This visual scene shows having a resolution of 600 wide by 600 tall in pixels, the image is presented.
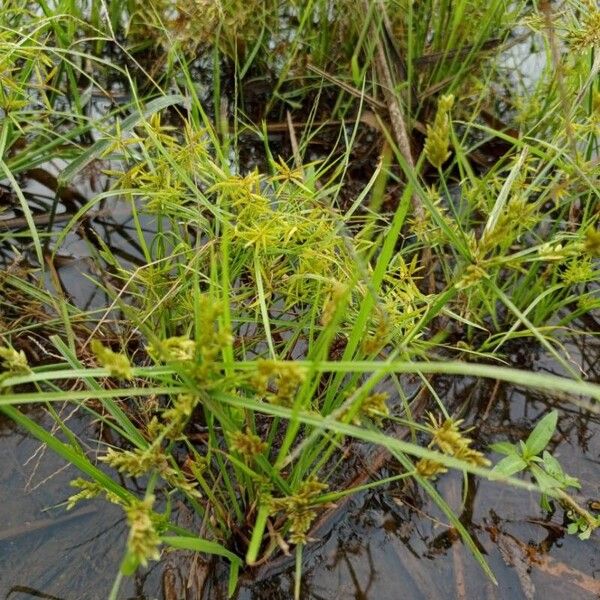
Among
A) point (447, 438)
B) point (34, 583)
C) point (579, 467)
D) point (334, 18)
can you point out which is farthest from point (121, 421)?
point (334, 18)

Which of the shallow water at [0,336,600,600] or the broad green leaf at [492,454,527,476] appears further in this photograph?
the broad green leaf at [492,454,527,476]

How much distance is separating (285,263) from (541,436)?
0.64 metres

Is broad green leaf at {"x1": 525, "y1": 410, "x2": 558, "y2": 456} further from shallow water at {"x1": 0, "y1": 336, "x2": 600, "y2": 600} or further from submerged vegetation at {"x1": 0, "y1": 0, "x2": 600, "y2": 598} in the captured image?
shallow water at {"x1": 0, "y1": 336, "x2": 600, "y2": 600}

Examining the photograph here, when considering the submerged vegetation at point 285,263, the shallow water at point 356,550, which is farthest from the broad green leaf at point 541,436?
the shallow water at point 356,550

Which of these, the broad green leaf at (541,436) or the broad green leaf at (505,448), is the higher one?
the broad green leaf at (541,436)

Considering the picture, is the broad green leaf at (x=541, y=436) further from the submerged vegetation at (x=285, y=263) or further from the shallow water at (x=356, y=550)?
the shallow water at (x=356, y=550)

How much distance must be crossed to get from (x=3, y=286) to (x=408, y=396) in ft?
3.32

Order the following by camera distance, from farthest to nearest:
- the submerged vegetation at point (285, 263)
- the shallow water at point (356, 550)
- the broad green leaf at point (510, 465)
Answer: the broad green leaf at point (510, 465)
the shallow water at point (356, 550)
the submerged vegetation at point (285, 263)

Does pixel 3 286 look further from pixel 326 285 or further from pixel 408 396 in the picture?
pixel 408 396

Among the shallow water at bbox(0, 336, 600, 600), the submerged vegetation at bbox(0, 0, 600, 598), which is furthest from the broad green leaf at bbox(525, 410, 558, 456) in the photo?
the shallow water at bbox(0, 336, 600, 600)

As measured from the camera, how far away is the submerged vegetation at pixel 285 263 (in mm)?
939

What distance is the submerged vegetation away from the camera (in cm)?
94

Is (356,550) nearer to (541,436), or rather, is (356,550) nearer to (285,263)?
(541,436)

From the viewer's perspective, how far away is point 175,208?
131 centimetres
